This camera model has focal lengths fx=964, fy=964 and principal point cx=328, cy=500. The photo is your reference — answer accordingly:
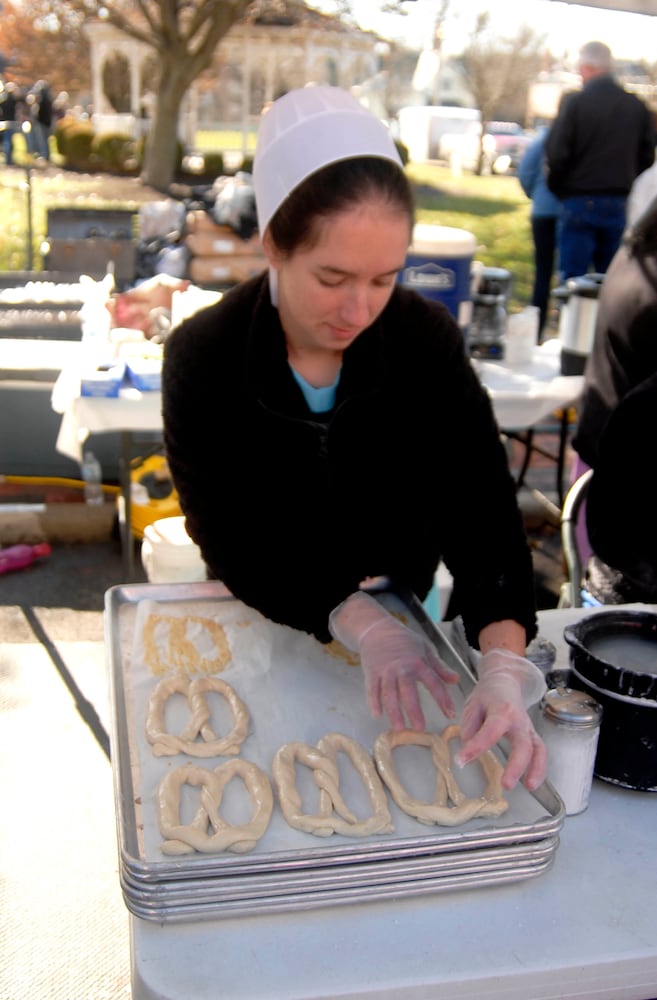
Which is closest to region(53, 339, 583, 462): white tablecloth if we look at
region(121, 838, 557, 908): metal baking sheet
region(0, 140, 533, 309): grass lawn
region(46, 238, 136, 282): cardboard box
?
region(46, 238, 136, 282): cardboard box

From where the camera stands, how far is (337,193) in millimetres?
1424

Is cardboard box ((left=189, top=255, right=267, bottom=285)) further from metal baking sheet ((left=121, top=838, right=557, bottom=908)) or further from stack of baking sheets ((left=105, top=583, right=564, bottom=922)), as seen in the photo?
metal baking sheet ((left=121, top=838, right=557, bottom=908))

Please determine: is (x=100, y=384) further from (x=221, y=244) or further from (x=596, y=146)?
(x=596, y=146)

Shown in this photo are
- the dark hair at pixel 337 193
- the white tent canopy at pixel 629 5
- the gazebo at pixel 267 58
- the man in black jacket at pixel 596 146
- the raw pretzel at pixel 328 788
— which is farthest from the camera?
the gazebo at pixel 267 58

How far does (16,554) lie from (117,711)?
10.9 ft

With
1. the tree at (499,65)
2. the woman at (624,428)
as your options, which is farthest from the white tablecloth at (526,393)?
the tree at (499,65)

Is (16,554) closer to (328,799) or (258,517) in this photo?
(258,517)

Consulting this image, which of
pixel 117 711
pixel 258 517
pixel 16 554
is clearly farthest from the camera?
pixel 16 554

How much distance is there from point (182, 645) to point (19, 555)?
124 inches

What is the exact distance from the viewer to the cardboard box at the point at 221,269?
5.72 meters

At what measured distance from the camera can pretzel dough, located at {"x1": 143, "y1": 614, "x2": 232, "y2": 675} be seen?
1515 millimetres

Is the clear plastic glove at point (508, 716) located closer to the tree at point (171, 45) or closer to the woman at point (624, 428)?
the woman at point (624, 428)

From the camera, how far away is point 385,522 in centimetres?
171

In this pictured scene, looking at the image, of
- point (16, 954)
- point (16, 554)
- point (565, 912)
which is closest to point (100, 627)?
point (16, 554)
